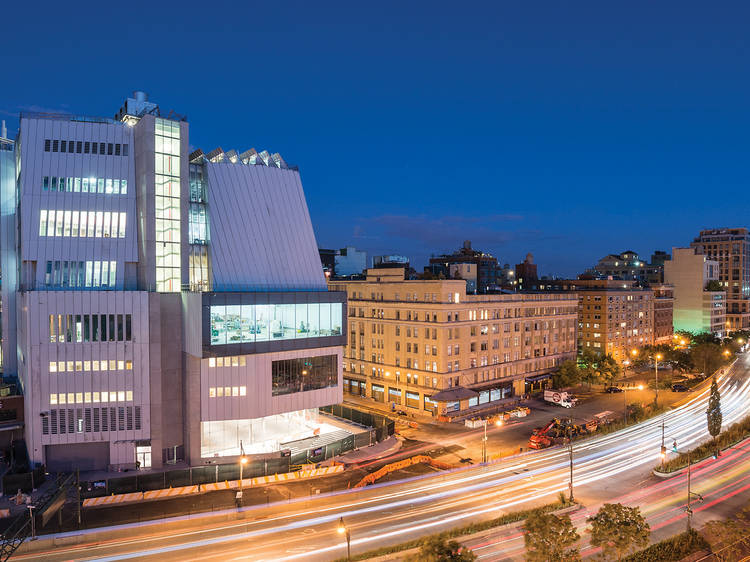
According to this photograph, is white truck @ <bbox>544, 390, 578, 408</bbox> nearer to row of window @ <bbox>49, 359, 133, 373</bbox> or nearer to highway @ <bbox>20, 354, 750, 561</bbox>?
highway @ <bbox>20, 354, 750, 561</bbox>

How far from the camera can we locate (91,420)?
53969 millimetres

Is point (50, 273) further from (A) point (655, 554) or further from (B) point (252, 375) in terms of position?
(A) point (655, 554)

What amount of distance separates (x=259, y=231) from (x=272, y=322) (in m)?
13.1

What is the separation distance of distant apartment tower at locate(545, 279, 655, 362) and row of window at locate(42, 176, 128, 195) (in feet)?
318

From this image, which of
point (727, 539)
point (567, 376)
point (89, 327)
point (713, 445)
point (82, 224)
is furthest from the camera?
point (567, 376)

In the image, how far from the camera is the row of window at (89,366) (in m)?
53.5

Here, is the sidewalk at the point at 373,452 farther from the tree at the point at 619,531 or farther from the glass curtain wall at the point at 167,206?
the tree at the point at 619,531

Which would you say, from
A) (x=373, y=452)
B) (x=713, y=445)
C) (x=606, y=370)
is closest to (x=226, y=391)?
(x=373, y=452)

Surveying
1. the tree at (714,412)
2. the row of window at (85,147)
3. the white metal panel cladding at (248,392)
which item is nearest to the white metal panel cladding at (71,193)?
the row of window at (85,147)

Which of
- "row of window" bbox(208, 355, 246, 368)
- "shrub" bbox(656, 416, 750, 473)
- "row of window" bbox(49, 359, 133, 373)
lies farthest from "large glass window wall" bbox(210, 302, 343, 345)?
"shrub" bbox(656, 416, 750, 473)

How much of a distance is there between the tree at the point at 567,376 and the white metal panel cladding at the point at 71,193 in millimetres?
69347

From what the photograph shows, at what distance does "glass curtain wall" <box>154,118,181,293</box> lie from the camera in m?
58.8

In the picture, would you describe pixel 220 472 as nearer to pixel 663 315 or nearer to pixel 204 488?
pixel 204 488

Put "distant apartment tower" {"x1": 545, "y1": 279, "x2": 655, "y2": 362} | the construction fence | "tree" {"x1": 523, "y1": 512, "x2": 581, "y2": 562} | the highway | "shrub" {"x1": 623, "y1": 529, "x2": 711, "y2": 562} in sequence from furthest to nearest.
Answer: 1. "distant apartment tower" {"x1": 545, "y1": 279, "x2": 655, "y2": 362}
2. the construction fence
3. the highway
4. "shrub" {"x1": 623, "y1": 529, "x2": 711, "y2": 562}
5. "tree" {"x1": 523, "y1": 512, "x2": 581, "y2": 562}
